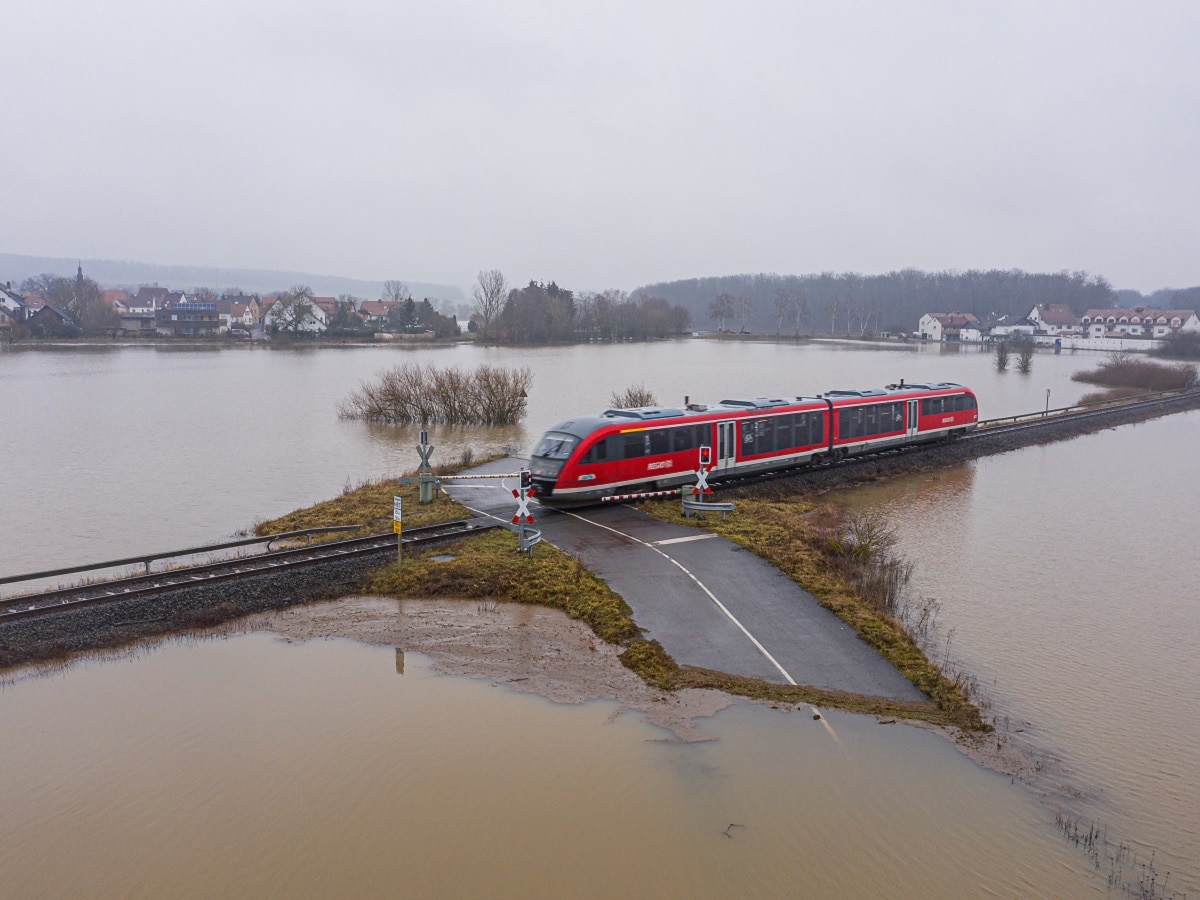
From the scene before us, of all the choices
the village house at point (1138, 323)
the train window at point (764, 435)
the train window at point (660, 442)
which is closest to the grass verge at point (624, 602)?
the train window at point (660, 442)

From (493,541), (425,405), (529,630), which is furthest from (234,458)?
(529,630)

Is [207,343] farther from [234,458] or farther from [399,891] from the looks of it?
[399,891]

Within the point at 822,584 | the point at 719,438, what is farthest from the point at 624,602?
the point at 719,438

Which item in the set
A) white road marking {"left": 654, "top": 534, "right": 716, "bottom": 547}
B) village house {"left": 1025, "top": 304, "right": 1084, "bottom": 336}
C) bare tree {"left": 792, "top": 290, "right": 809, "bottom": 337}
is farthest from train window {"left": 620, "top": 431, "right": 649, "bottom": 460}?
village house {"left": 1025, "top": 304, "right": 1084, "bottom": 336}

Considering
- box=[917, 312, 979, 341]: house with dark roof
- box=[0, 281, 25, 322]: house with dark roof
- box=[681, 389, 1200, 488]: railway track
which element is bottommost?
box=[681, 389, 1200, 488]: railway track

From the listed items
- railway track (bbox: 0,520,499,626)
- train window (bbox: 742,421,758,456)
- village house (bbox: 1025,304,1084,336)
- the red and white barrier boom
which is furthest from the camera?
village house (bbox: 1025,304,1084,336)

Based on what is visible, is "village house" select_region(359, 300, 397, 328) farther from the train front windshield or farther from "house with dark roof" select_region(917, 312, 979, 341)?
the train front windshield
